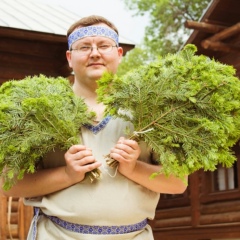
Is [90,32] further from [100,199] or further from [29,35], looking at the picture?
[29,35]

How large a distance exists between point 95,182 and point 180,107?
504 millimetres

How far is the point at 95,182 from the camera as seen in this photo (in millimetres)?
3109

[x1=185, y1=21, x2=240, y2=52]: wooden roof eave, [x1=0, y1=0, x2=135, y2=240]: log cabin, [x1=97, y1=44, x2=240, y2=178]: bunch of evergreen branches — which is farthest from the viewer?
[x1=185, y1=21, x2=240, y2=52]: wooden roof eave

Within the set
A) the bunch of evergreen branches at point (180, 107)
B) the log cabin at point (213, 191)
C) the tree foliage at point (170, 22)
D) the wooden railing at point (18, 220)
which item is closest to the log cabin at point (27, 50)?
the wooden railing at point (18, 220)

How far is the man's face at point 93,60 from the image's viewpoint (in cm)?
322

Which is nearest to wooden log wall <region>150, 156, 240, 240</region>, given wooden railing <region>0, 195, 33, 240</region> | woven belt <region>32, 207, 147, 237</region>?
wooden railing <region>0, 195, 33, 240</region>

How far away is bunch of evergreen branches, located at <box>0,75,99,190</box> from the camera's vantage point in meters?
3.01

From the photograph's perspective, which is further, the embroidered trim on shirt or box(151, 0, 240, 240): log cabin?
box(151, 0, 240, 240): log cabin

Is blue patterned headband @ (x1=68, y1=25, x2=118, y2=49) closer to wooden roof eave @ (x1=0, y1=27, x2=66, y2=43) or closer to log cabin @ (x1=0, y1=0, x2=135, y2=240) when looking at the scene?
log cabin @ (x1=0, y1=0, x2=135, y2=240)

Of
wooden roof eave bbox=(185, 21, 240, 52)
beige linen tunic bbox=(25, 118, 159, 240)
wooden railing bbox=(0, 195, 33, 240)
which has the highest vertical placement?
wooden roof eave bbox=(185, 21, 240, 52)

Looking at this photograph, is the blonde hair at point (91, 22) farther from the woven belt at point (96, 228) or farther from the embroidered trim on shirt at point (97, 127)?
the woven belt at point (96, 228)

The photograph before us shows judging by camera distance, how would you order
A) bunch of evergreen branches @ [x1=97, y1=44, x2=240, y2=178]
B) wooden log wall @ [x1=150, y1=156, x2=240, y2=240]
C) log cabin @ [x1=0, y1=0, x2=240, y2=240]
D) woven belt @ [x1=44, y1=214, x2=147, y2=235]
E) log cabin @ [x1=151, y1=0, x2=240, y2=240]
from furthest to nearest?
wooden log wall @ [x1=150, y1=156, x2=240, y2=240], log cabin @ [x1=151, y1=0, x2=240, y2=240], log cabin @ [x1=0, y1=0, x2=240, y2=240], woven belt @ [x1=44, y1=214, x2=147, y2=235], bunch of evergreen branches @ [x1=97, y1=44, x2=240, y2=178]

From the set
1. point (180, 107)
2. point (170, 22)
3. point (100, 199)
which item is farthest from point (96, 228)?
point (170, 22)

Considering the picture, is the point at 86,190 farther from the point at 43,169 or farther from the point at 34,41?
the point at 34,41
